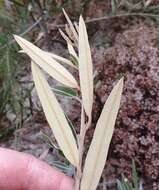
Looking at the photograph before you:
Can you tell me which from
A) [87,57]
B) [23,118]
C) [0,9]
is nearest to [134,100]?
[23,118]

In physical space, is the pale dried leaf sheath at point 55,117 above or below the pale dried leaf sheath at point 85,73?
below

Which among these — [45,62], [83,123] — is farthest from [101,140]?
[45,62]

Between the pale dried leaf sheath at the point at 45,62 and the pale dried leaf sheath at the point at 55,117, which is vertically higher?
the pale dried leaf sheath at the point at 45,62

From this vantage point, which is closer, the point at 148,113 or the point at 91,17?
the point at 148,113

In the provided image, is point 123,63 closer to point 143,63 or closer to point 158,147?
point 143,63

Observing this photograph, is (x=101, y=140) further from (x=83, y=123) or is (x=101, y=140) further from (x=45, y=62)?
(x=45, y=62)

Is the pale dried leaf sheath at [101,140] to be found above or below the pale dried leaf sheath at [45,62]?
below
